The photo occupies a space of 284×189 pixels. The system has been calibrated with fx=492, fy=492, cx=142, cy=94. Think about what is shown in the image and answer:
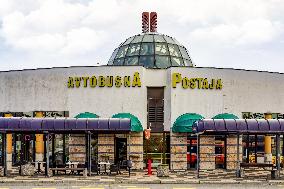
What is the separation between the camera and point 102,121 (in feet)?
96.6

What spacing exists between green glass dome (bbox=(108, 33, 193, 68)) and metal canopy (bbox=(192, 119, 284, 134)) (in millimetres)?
14536

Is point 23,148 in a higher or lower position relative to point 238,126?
lower

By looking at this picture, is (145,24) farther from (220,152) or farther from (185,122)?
(220,152)

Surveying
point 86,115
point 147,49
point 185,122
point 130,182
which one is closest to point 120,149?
point 86,115

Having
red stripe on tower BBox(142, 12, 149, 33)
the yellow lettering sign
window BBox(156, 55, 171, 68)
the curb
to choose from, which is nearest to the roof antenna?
red stripe on tower BBox(142, 12, 149, 33)

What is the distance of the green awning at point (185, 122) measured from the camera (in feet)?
111

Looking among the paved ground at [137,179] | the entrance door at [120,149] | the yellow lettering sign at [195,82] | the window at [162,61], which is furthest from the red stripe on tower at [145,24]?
the paved ground at [137,179]

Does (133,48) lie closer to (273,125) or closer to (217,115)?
(217,115)

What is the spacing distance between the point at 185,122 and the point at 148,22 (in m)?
20.0

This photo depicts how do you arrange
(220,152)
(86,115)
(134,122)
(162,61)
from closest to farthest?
(134,122), (86,115), (220,152), (162,61)

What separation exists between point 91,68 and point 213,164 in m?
11.1

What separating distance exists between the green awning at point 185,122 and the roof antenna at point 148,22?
17.8m

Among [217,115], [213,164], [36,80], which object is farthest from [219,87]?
[36,80]

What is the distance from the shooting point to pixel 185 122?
34.1 m
